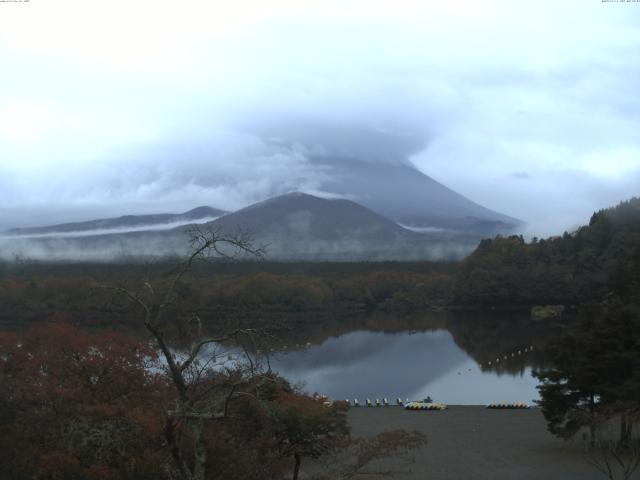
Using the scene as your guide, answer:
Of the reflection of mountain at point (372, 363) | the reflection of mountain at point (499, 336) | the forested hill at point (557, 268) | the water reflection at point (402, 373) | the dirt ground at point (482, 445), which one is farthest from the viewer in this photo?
A: the forested hill at point (557, 268)

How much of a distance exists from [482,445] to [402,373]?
39.3 feet

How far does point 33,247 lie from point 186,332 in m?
95.1

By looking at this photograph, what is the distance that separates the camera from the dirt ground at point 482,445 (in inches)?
389

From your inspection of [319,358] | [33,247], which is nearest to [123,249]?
[33,247]

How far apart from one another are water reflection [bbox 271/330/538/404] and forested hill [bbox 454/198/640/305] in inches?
774

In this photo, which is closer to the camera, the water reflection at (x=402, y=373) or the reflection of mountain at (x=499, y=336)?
the water reflection at (x=402, y=373)

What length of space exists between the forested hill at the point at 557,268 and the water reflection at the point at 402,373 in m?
19.7

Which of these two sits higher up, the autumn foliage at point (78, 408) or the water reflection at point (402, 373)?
the autumn foliage at point (78, 408)

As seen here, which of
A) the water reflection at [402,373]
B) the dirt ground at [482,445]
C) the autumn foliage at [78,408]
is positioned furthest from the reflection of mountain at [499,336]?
the autumn foliage at [78,408]

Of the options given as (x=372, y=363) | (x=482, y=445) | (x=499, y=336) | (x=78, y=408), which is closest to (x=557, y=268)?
(x=499, y=336)

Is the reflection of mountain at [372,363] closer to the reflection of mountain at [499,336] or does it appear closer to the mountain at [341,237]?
the reflection of mountain at [499,336]

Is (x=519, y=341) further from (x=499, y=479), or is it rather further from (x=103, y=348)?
(x=103, y=348)

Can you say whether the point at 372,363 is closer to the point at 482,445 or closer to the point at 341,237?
the point at 482,445

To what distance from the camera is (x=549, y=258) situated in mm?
54031
